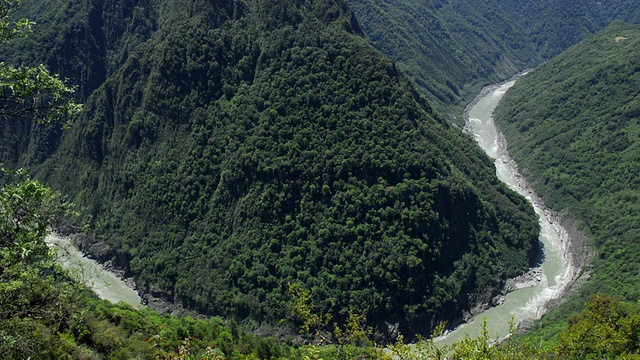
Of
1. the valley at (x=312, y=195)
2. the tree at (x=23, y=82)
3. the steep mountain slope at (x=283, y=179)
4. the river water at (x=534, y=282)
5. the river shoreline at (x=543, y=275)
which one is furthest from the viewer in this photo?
the river shoreline at (x=543, y=275)

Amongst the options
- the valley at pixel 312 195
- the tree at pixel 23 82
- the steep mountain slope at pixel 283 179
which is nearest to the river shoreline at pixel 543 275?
the valley at pixel 312 195

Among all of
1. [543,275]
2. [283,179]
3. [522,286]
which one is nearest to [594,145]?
[543,275]

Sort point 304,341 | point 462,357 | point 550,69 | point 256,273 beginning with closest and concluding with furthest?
point 462,357, point 304,341, point 256,273, point 550,69

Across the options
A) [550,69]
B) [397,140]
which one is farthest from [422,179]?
[550,69]

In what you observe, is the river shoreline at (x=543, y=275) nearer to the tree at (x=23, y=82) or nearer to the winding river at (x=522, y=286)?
the winding river at (x=522, y=286)

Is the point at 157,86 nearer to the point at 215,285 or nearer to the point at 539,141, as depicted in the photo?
the point at 215,285

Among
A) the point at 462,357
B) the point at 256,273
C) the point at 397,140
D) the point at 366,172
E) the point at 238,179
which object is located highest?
the point at 462,357

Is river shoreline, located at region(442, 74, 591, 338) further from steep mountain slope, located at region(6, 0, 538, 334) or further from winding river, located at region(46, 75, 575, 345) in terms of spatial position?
steep mountain slope, located at region(6, 0, 538, 334)

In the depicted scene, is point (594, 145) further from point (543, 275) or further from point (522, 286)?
point (522, 286)
